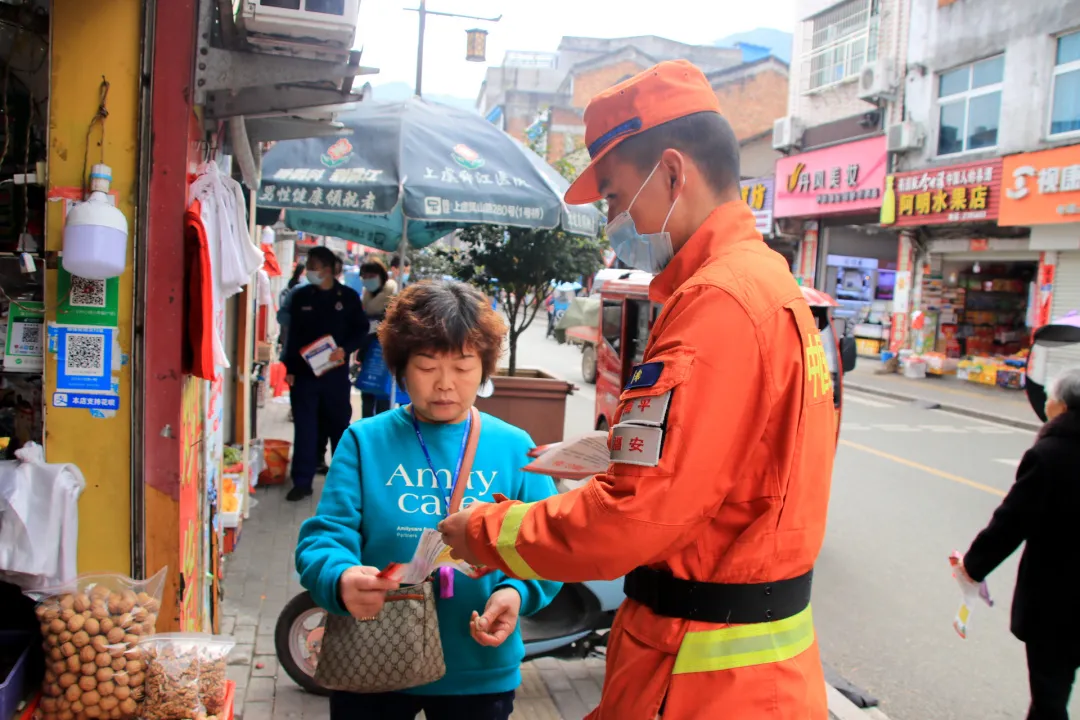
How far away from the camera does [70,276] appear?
2.59 m

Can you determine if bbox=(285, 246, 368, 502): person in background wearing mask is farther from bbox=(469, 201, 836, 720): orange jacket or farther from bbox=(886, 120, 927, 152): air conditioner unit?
bbox=(886, 120, 927, 152): air conditioner unit

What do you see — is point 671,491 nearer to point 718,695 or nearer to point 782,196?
point 718,695

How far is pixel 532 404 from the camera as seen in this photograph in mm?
7113

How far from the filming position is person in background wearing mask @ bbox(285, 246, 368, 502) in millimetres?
6746

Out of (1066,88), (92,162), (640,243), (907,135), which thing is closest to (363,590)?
(640,243)

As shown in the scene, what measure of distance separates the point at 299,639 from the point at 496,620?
216cm

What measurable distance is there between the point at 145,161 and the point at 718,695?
89.4 inches

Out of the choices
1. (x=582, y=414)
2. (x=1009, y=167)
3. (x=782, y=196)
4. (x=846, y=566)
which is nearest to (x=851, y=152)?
(x=782, y=196)

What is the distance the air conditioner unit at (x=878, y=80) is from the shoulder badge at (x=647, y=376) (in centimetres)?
2018

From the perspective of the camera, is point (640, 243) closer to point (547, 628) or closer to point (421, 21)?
point (547, 628)

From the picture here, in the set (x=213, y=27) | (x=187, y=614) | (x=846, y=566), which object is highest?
(x=213, y=27)

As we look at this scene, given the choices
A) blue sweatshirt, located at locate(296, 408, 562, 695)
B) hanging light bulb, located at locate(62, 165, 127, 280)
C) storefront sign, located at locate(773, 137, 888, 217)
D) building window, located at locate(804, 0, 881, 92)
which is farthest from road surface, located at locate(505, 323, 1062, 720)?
building window, located at locate(804, 0, 881, 92)

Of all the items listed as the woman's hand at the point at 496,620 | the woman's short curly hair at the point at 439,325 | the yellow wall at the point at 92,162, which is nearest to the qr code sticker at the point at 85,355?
the yellow wall at the point at 92,162

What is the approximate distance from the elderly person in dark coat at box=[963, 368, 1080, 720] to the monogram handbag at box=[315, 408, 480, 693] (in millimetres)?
2270
